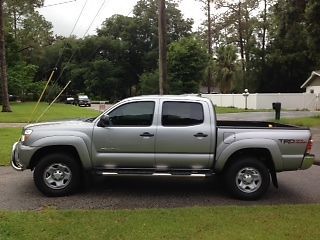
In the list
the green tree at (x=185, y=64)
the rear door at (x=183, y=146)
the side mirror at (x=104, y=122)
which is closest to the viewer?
the rear door at (x=183, y=146)

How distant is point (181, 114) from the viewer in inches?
348

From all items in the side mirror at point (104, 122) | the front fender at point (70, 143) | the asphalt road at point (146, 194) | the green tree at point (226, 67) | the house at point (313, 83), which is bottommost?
the asphalt road at point (146, 194)

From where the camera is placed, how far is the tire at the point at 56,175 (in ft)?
28.3

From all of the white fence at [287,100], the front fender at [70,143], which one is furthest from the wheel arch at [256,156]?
the white fence at [287,100]

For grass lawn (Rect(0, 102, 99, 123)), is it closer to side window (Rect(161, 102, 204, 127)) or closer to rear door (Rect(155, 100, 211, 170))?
side window (Rect(161, 102, 204, 127))

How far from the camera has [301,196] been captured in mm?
8859

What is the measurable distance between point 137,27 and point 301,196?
7973cm

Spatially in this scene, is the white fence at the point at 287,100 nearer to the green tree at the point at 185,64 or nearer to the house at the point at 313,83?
the house at the point at 313,83

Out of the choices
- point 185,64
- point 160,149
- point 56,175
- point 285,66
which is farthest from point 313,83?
point 56,175

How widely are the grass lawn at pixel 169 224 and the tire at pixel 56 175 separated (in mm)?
1193

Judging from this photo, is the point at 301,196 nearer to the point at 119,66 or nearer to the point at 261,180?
the point at 261,180

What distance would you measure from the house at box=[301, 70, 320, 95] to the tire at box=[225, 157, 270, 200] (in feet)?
137

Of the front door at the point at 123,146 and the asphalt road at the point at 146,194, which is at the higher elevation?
the front door at the point at 123,146

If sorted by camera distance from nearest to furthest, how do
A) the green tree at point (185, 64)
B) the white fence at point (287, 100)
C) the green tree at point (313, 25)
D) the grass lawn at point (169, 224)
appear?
the grass lawn at point (169, 224) → the green tree at point (313, 25) → the white fence at point (287, 100) → the green tree at point (185, 64)
